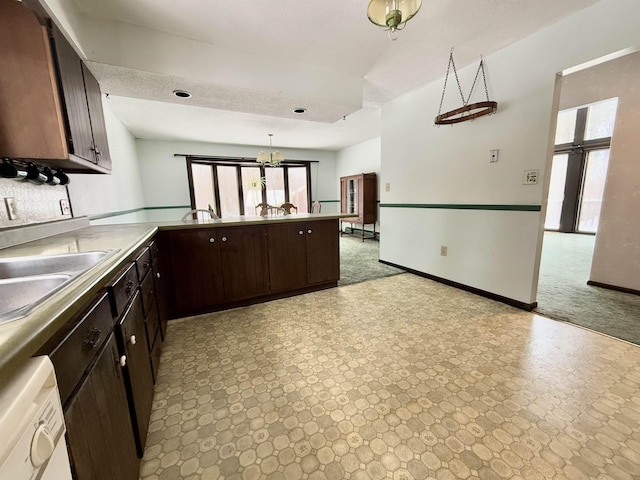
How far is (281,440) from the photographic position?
1167mm

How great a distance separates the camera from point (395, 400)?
1365 millimetres

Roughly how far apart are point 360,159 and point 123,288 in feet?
20.1

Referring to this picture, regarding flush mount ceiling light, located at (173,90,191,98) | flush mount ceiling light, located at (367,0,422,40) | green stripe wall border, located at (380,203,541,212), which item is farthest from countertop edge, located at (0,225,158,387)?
green stripe wall border, located at (380,203,541,212)

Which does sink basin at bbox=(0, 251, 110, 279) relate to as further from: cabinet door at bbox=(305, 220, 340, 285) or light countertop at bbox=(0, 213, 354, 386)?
cabinet door at bbox=(305, 220, 340, 285)

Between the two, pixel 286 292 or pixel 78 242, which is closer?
pixel 78 242

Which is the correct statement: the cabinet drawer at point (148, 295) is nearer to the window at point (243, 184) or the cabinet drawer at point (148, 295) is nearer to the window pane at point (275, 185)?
the window at point (243, 184)

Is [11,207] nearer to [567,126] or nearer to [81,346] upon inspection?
[81,346]

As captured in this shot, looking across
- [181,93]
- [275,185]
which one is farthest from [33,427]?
[275,185]

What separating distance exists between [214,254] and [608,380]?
110 inches

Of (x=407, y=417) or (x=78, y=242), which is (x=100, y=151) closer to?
(x=78, y=242)

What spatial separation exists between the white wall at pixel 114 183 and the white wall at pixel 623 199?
5056 millimetres

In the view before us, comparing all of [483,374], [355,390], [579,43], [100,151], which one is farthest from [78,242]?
[579,43]

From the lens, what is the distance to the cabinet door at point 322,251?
2793 mm

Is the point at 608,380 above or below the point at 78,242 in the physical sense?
below
